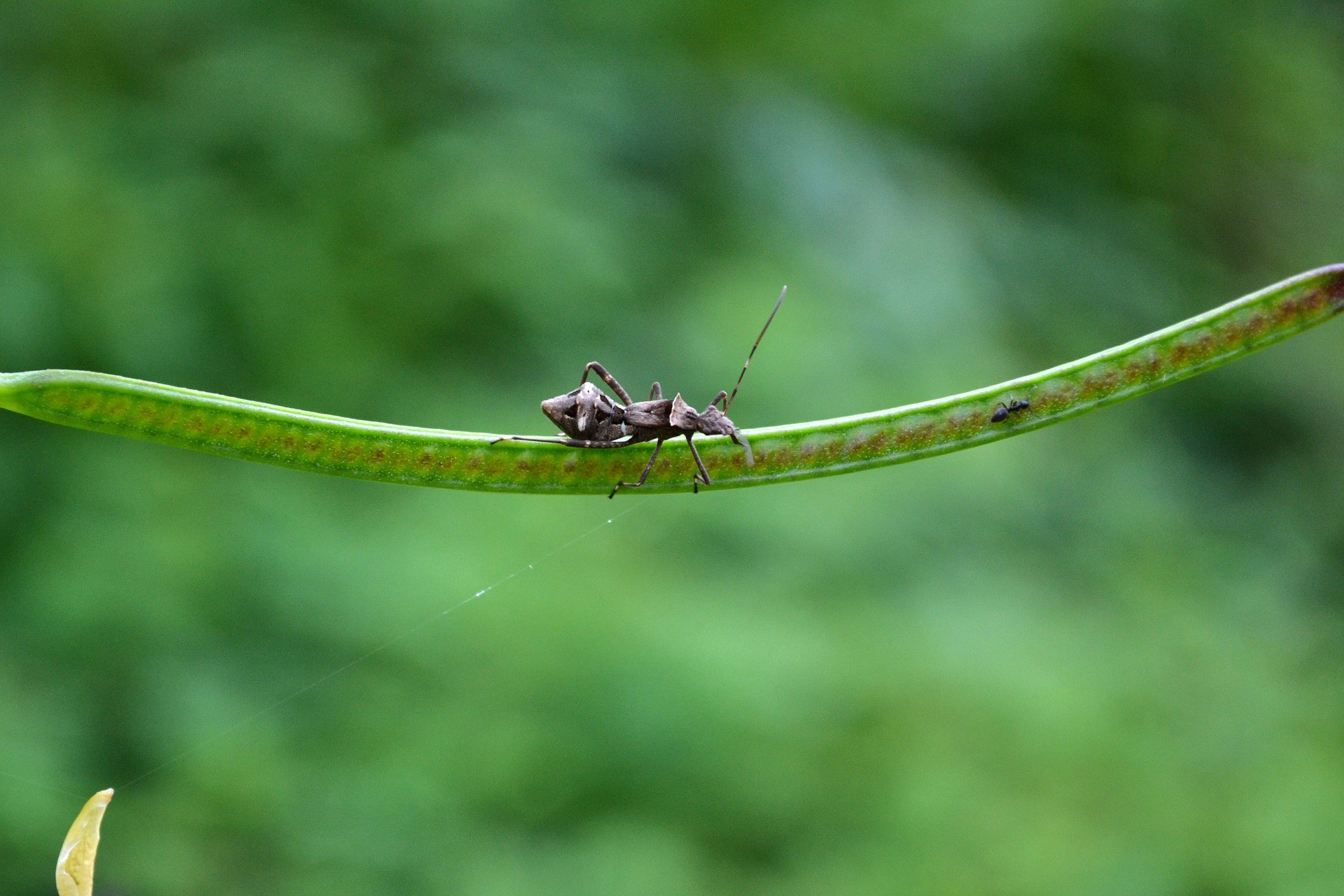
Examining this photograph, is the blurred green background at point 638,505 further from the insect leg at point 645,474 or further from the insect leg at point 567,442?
the insect leg at point 645,474

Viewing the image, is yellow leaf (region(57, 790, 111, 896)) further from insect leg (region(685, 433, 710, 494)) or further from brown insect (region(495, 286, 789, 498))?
brown insect (region(495, 286, 789, 498))

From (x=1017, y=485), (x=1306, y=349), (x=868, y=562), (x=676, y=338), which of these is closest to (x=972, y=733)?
(x=868, y=562)

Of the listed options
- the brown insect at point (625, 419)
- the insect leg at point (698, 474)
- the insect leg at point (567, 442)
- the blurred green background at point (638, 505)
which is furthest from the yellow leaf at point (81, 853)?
the blurred green background at point (638, 505)

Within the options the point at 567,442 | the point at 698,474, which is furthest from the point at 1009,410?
the point at 567,442

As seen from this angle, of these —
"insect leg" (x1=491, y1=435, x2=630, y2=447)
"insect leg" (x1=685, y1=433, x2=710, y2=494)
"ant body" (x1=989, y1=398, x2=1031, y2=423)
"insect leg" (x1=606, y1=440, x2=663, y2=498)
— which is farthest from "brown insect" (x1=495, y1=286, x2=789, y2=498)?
"ant body" (x1=989, y1=398, x2=1031, y2=423)

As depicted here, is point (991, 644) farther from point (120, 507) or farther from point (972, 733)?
point (120, 507)

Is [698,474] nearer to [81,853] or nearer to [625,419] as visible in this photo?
[625,419]
